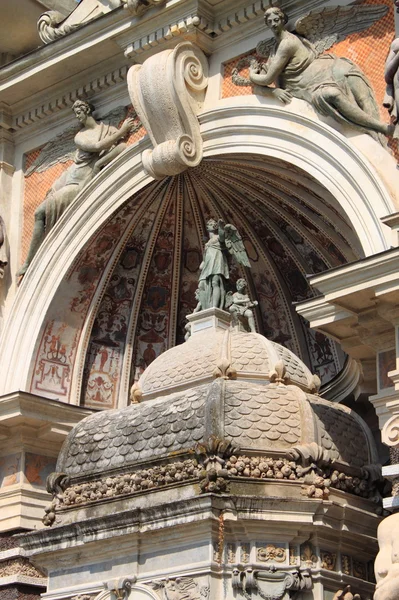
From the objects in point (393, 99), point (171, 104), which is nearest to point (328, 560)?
point (393, 99)

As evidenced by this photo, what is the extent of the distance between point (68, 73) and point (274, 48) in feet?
8.62

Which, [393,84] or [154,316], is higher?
[154,316]

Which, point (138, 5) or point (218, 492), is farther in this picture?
point (138, 5)

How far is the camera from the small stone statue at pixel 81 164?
12547 mm

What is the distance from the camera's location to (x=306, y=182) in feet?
36.5

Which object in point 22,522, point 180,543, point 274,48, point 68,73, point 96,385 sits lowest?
point 180,543

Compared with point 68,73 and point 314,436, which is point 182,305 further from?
point 314,436

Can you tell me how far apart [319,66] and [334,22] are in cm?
45

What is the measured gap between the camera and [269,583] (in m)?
8.58

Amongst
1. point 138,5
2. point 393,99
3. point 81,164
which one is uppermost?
point 138,5

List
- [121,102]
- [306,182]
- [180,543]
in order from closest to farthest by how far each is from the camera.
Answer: [180,543] → [306,182] → [121,102]

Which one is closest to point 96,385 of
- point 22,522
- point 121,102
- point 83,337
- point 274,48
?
point 83,337

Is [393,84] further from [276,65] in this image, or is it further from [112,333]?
[112,333]

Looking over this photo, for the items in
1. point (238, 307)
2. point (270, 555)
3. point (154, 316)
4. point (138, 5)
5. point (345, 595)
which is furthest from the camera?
point (154, 316)
